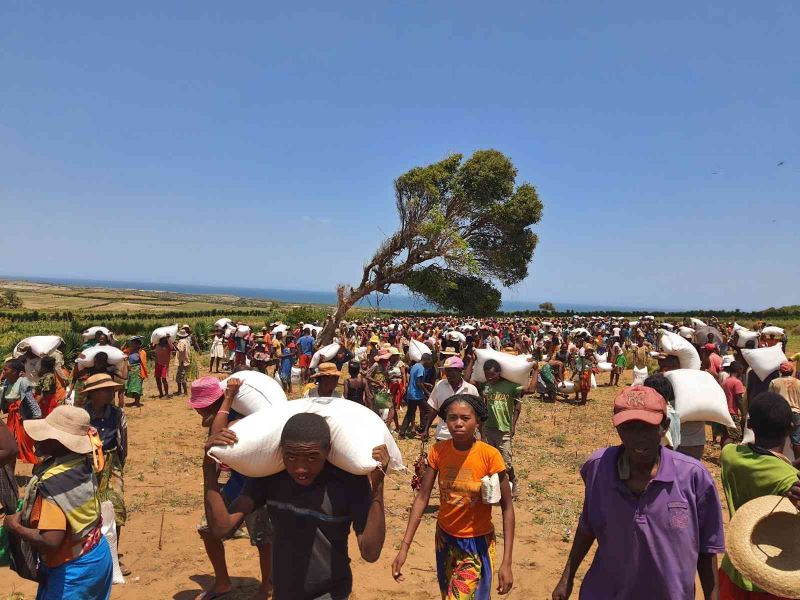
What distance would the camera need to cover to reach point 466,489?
3.07 meters

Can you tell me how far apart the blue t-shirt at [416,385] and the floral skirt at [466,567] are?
5.88 metres

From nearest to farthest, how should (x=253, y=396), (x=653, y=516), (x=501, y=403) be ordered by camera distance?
(x=653, y=516) → (x=253, y=396) → (x=501, y=403)

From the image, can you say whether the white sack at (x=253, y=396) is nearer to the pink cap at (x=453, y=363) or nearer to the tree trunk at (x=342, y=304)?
the pink cap at (x=453, y=363)

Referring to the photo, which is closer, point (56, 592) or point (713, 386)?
point (56, 592)

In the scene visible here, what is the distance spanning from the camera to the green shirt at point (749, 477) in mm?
2611

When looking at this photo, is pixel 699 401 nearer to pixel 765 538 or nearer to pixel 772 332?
pixel 765 538

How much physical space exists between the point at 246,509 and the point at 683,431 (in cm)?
388

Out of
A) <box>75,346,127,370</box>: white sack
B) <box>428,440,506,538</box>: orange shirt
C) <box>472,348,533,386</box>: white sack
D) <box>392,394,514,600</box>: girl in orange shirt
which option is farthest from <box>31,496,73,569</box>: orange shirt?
<box>75,346,127,370</box>: white sack

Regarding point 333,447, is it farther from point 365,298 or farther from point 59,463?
point 365,298

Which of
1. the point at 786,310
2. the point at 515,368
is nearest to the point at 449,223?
the point at 515,368

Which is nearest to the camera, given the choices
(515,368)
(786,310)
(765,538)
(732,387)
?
(765,538)

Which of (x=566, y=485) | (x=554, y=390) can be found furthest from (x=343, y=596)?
(x=554, y=390)

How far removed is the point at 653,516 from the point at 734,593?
0.98 meters

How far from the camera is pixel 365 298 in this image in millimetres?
15781
